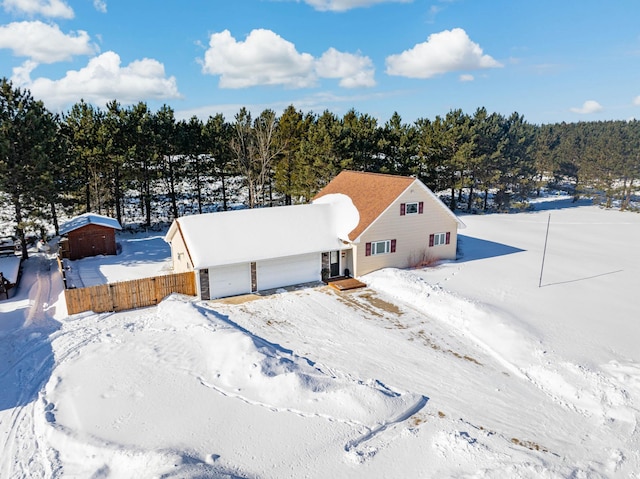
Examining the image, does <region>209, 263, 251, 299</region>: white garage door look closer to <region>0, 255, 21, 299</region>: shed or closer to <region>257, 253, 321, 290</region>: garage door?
<region>257, 253, 321, 290</region>: garage door

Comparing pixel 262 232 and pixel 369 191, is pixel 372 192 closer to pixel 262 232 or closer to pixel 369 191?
pixel 369 191

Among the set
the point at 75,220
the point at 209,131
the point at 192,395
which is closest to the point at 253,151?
the point at 209,131

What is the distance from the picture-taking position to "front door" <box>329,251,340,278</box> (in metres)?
23.2

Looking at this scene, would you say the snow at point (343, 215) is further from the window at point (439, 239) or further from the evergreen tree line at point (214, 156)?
the evergreen tree line at point (214, 156)

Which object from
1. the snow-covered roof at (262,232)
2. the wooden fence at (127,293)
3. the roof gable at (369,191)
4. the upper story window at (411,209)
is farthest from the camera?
the upper story window at (411,209)

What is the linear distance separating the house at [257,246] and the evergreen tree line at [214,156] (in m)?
10.4

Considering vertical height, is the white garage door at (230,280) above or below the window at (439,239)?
below

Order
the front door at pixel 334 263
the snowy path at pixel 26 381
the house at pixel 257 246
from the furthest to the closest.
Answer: the front door at pixel 334 263, the house at pixel 257 246, the snowy path at pixel 26 381

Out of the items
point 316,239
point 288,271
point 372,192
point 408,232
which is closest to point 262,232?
point 288,271

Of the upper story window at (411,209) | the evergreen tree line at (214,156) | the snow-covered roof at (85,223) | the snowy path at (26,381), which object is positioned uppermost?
the evergreen tree line at (214,156)

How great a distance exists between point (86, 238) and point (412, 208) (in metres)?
21.0

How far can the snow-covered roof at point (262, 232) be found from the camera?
2055cm

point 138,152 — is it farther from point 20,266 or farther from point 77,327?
point 77,327

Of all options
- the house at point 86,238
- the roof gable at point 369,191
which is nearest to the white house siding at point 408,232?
the roof gable at point 369,191
